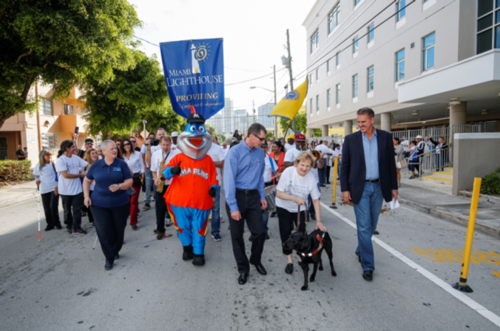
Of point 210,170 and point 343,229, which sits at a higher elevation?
point 210,170

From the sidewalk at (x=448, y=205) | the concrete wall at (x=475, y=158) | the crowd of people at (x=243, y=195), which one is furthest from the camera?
the concrete wall at (x=475, y=158)

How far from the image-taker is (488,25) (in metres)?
13.2

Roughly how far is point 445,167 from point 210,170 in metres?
13.0

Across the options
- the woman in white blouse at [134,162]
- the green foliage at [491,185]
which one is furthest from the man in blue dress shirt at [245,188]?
the green foliage at [491,185]

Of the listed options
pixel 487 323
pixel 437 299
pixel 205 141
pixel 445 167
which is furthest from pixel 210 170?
pixel 445 167

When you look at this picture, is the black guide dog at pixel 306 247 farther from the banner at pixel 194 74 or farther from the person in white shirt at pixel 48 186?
the person in white shirt at pixel 48 186

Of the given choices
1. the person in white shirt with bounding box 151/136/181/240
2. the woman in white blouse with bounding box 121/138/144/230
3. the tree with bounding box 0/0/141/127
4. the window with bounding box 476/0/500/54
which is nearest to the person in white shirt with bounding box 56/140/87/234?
the woman in white blouse with bounding box 121/138/144/230

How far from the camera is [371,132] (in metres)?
4.22

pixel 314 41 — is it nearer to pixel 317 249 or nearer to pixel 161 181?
pixel 161 181

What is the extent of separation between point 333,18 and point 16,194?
26.4 m

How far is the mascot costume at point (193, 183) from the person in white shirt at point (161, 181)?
3.05 ft

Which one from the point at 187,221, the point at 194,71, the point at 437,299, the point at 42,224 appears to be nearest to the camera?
the point at 437,299

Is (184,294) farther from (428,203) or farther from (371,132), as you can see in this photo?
(428,203)

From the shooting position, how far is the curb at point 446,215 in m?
6.35
